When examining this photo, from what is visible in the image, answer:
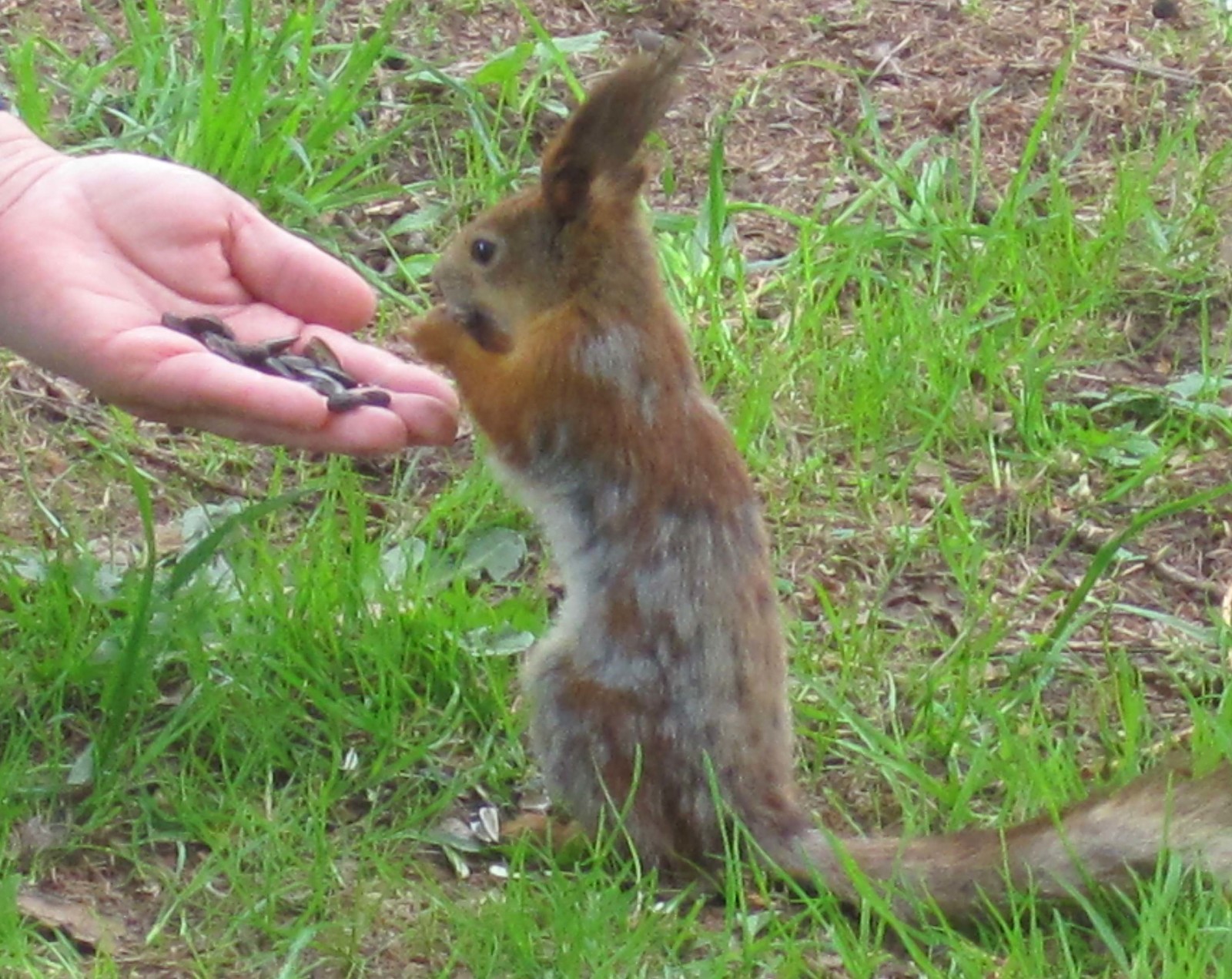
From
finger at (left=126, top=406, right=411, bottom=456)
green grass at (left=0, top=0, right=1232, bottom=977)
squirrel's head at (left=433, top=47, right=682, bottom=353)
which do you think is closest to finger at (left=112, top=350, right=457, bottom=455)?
finger at (left=126, top=406, right=411, bottom=456)

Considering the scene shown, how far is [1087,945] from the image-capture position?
245 centimetres

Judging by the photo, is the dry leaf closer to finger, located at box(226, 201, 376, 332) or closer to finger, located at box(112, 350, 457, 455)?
finger, located at box(112, 350, 457, 455)

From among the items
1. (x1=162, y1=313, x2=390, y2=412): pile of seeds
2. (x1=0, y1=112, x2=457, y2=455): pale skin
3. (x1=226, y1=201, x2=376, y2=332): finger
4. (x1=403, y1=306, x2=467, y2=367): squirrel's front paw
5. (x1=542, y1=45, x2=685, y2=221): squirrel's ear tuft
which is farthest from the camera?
(x1=226, y1=201, x2=376, y2=332): finger

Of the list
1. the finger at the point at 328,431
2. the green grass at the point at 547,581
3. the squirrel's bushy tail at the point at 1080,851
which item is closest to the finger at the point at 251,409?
the finger at the point at 328,431

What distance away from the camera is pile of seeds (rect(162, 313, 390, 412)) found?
9.45ft

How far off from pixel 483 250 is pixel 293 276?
12.5 inches

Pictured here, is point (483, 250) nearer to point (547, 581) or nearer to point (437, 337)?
point (437, 337)

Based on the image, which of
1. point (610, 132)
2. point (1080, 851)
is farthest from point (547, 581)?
point (1080, 851)

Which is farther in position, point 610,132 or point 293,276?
point 293,276

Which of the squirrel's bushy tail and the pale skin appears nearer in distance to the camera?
the squirrel's bushy tail

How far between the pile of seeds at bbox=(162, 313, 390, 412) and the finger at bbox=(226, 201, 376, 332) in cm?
8

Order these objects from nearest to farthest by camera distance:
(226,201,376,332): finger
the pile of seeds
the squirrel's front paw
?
the pile of seeds, the squirrel's front paw, (226,201,376,332): finger

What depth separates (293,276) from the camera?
10.3ft

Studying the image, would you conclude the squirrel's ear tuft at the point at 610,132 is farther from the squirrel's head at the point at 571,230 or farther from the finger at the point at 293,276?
the finger at the point at 293,276
